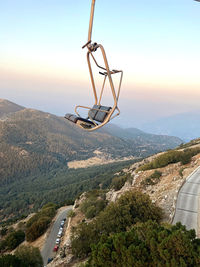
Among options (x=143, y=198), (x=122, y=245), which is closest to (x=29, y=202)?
(x=143, y=198)

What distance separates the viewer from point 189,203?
15438 mm

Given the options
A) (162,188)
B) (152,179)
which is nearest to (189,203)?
(162,188)

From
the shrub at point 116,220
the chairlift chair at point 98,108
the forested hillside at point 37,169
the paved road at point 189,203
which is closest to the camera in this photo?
the chairlift chair at point 98,108

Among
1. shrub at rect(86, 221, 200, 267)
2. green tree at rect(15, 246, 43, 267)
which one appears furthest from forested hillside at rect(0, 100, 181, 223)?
shrub at rect(86, 221, 200, 267)

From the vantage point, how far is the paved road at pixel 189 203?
511 inches

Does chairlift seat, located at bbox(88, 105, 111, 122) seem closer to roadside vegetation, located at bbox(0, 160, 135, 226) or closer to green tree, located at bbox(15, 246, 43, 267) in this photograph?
green tree, located at bbox(15, 246, 43, 267)

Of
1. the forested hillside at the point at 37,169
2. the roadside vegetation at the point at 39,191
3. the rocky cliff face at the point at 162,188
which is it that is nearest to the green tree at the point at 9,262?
the rocky cliff face at the point at 162,188

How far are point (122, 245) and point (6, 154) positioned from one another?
140 meters

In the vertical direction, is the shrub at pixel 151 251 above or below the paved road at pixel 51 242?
above

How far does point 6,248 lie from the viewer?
26484 millimetres

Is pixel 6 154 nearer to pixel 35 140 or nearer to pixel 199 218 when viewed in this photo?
pixel 35 140

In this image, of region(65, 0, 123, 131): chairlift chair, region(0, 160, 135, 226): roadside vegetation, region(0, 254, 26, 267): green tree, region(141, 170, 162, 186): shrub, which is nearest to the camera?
region(65, 0, 123, 131): chairlift chair

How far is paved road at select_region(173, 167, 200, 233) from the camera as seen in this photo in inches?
511

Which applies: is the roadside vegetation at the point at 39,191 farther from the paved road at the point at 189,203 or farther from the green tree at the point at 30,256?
the paved road at the point at 189,203
